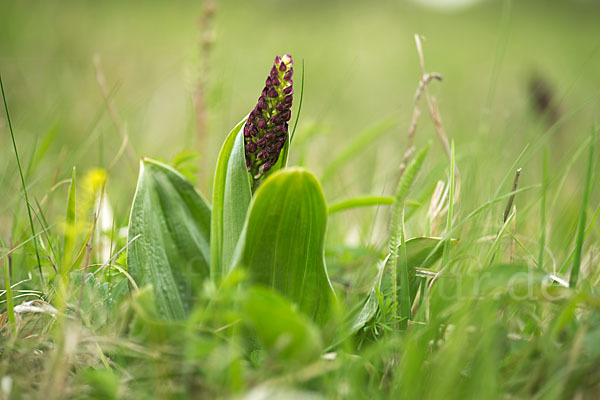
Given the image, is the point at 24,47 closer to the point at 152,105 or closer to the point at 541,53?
the point at 152,105

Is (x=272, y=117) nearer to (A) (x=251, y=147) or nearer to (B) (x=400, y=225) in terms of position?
(A) (x=251, y=147)

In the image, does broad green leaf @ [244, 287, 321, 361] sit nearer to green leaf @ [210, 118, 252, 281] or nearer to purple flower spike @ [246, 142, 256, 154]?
green leaf @ [210, 118, 252, 281]

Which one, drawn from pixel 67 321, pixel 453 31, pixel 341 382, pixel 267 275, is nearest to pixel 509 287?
pixel 341 382

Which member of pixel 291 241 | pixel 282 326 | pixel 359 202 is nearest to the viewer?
pixel 282 326

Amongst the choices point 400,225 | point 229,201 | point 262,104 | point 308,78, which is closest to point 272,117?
point 262,104

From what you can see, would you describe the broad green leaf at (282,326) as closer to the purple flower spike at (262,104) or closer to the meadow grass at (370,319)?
the meadow grass at (370,319)

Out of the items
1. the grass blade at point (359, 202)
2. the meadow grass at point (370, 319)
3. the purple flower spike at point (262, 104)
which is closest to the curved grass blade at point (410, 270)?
the meadow grass at point (370, 319)
